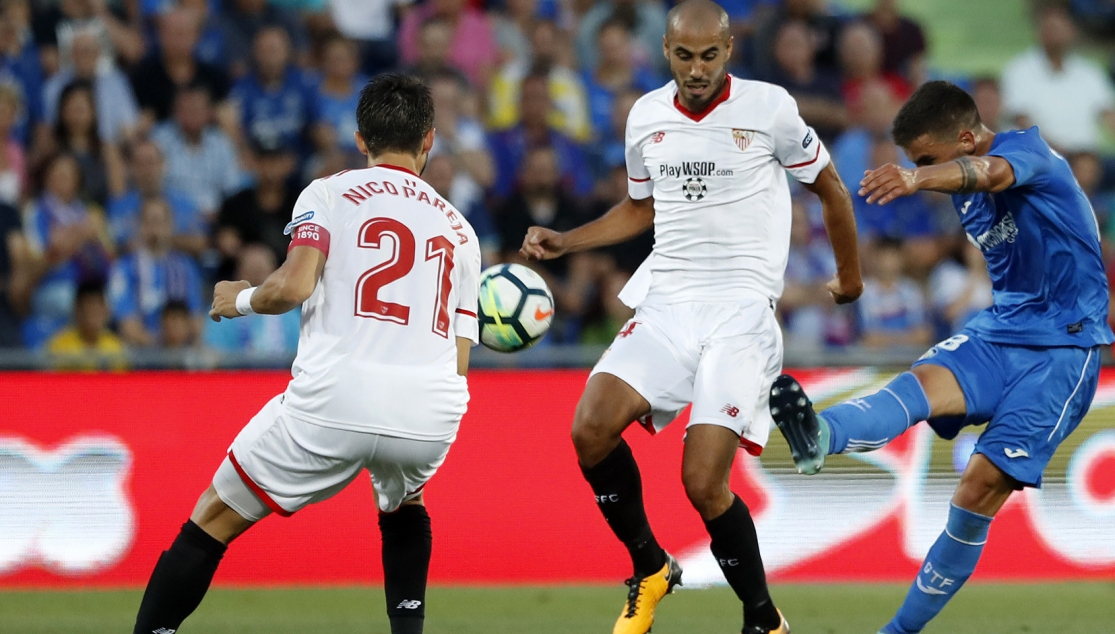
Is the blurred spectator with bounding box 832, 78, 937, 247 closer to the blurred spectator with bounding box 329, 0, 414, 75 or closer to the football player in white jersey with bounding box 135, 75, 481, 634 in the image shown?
the blurred spectator with bounding box 329, 0, 414, 75

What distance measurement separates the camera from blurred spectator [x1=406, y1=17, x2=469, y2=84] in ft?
36.6

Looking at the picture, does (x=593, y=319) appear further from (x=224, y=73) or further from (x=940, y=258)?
(x=224, y=73)

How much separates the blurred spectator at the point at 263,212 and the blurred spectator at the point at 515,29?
2.49 metres

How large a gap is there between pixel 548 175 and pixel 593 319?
1.36 m

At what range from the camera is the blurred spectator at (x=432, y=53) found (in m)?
11.1

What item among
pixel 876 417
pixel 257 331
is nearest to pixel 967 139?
pixel 876 417

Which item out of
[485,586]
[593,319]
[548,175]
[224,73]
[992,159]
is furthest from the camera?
[224,73]

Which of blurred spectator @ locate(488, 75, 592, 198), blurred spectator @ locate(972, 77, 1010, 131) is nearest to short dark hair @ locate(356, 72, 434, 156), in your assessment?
blurred spectator @ locate(488, 75, 592, 198)

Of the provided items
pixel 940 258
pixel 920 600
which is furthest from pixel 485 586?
pixel 940 258

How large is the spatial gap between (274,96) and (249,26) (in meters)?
0.92

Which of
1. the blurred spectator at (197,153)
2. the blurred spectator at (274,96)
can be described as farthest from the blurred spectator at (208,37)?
the blurred spectator at (197,153)

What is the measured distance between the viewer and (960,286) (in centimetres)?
1048

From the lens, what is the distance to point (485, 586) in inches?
311

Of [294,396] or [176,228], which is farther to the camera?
[176,228]
